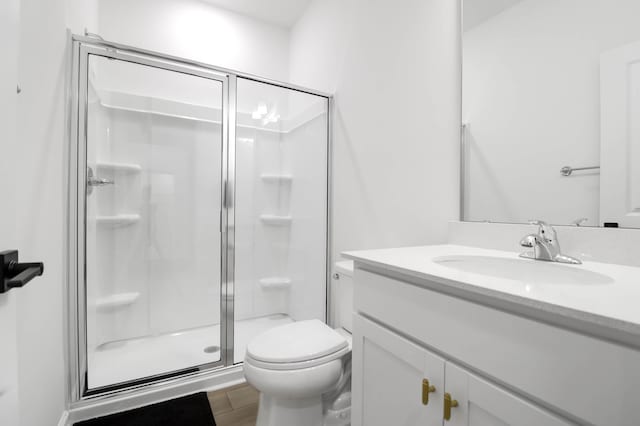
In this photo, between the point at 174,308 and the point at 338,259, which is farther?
the point at 174,308

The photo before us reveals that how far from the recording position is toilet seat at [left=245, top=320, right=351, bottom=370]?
42.2 inches

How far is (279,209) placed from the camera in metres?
2.27

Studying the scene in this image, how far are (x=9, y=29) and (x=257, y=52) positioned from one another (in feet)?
8.10

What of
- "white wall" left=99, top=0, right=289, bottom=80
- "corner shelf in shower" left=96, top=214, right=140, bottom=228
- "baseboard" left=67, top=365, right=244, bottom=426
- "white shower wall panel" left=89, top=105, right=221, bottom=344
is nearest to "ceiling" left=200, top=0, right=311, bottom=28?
"white wall" left=99, top=0, right=289, bottom=80

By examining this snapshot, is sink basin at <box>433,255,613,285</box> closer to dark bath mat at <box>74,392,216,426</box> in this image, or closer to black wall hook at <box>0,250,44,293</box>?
black wall hook at <box>0,250,44,293</box>

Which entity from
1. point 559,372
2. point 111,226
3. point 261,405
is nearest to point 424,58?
point 559,372

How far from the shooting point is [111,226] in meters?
1.93

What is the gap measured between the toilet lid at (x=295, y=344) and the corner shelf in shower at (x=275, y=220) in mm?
1029

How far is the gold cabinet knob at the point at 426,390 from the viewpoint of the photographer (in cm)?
70

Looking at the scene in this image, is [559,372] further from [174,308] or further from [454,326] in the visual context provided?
[174,308]

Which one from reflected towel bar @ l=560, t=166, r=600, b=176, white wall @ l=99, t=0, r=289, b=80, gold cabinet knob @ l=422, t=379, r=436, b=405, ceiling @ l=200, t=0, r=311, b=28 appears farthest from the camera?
ceiling @ l=200, t=0, r=311, b=28

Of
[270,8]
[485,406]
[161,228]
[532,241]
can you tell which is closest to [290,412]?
[485,406]

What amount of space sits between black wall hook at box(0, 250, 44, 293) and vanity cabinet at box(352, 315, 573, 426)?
2.68 feet

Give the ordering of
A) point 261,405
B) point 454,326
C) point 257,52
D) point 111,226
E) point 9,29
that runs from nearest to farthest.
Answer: point 9,29 → point 454,326 → point 261,405 → point 111,226 → point 257,52
